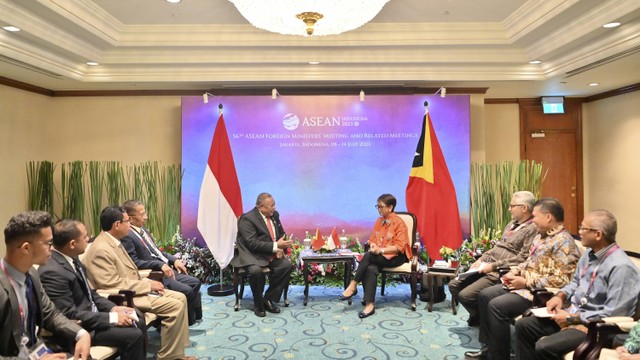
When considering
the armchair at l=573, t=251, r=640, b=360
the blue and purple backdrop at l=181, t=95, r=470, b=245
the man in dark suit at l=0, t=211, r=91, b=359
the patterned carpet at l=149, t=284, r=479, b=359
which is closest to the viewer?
the man in dark suit at l=0, t=211, r=91, b=359

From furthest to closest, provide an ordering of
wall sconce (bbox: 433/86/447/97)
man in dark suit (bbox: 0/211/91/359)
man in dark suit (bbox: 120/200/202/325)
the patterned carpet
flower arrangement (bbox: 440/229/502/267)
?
wall sconce (bbox: 433/86/447/97)
flower arrangement (bbox: 440/229/502/267)
man in dark suit (bbox: 120/200/202/325)
the patterned carpet
man in dark suit (bbox: 0/211/91/359)

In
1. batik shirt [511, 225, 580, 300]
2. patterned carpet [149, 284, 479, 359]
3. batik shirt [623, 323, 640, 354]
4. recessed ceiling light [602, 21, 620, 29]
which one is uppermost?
recessed ceiling light [602, 21, 620, 29]

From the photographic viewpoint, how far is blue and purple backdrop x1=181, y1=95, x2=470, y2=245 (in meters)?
6.46

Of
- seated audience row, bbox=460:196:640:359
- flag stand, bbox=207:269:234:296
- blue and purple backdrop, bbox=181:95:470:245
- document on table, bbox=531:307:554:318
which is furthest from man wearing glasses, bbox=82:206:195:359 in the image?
blue and purple backdrop, bbox=181:95:470:245

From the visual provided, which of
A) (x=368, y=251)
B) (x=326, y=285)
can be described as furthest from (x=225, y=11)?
(x=326, y=285)

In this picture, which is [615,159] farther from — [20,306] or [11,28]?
[11,28]

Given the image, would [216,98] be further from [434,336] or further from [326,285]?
[434,336]

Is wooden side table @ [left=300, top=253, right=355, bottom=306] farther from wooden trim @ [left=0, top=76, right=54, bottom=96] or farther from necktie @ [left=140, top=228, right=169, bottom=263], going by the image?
wooden trim @ [left=0, top=76, right=54, bottom=96]

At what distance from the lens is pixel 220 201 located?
6012 millimetres

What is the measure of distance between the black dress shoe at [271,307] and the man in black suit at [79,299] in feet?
6.48

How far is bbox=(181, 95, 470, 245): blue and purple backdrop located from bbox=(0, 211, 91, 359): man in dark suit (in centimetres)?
413

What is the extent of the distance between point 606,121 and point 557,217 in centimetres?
505

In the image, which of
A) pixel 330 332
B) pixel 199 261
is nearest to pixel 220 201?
pixel 199 261

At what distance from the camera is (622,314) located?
2664 millimetres
